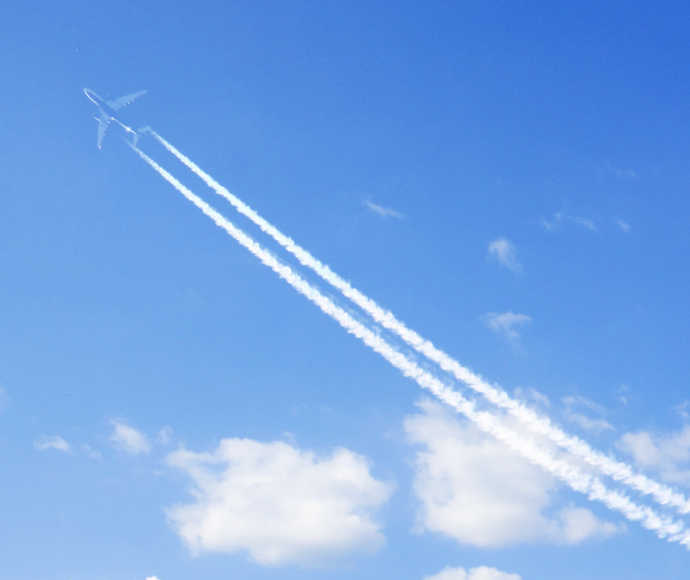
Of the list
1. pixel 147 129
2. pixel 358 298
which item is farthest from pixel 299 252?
pixel 147 129

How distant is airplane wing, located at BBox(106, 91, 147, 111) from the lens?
4530 inches

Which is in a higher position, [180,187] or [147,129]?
[147,129]

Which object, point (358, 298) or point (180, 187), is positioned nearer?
point (358, 298)

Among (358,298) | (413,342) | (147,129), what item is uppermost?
(147,129)

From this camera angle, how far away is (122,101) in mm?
116375

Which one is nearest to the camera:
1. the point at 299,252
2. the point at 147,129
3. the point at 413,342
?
the point at 413,342

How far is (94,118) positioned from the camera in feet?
380

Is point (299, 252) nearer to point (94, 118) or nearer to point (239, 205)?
point (239, 205)

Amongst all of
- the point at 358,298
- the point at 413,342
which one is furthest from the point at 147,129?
the point at 413,342

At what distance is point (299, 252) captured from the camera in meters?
80.1

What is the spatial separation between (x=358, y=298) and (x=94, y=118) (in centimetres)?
7420

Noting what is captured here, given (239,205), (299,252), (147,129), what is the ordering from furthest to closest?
(147,129)
(239,205)
(299,252)

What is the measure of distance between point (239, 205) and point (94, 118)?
4952 centimetres

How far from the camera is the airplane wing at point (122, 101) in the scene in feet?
378
